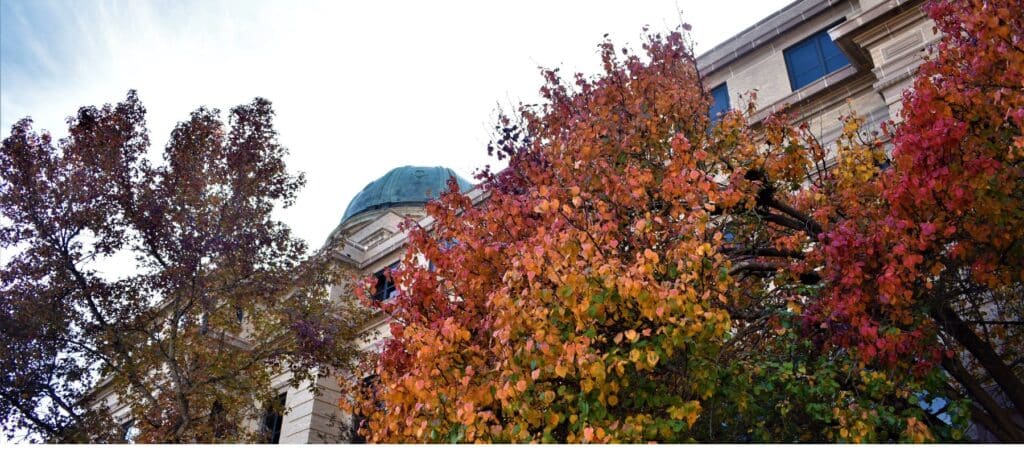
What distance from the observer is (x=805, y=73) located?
19.0m

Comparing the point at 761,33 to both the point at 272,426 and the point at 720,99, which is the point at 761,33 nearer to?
the point at 720,99

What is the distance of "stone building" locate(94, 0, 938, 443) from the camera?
1628 cm

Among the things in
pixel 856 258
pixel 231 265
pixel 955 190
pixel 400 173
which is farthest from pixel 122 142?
pixel 400 173

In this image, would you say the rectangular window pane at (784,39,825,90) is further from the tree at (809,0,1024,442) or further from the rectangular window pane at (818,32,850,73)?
the tree at (809,0,1024,442)

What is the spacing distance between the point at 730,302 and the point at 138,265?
11.6m

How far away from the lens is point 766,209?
38.7 feet

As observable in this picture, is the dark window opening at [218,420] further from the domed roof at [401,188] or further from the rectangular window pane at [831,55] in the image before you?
the domed roof at [401,188]

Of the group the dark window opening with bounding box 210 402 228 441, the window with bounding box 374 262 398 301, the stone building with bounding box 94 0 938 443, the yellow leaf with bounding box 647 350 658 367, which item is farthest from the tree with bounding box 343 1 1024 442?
the window with bounding box 374 262 398 301

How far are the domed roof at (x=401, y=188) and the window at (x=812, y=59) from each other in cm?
2098

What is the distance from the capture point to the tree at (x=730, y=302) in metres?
7.87

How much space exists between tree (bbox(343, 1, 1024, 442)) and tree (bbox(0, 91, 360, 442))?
5.52 m

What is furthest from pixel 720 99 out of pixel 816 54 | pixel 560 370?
pixel 560 370

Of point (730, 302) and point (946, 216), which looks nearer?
point (946, 216)

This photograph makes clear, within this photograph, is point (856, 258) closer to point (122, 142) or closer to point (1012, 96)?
point (1012, 96)
